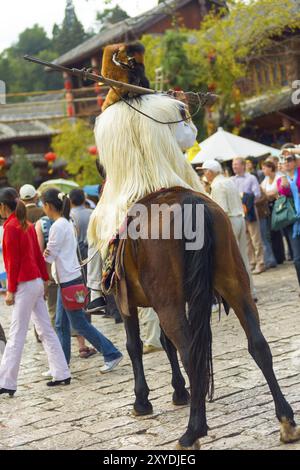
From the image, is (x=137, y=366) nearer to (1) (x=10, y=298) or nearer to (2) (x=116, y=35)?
(1) (x=10, y=298)

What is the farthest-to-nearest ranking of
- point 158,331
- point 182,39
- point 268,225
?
point 182,39 → point 268,225 → point 158,331

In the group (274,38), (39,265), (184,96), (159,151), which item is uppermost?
(274,38)

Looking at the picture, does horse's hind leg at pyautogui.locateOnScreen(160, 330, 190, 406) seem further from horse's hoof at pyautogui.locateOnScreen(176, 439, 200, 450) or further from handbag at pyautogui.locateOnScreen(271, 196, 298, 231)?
handbag at pyautogui.locateOnScreen(271, 196, 298, 231)

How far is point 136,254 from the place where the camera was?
5332 mm

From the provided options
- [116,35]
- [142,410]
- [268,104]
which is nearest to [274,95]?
[268,104]

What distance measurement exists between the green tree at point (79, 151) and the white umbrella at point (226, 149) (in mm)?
13751

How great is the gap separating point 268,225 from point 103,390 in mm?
8289

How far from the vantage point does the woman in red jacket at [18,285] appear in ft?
22.8

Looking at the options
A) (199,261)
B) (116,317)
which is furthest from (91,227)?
(116,317)

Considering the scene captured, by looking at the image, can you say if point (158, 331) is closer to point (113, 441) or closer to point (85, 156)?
point (113, 441)

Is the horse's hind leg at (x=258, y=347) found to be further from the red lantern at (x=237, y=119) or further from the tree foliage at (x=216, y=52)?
the red lantern at (x=237, y=119)

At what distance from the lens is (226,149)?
52.5 feet

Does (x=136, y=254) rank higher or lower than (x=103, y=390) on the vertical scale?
higher
